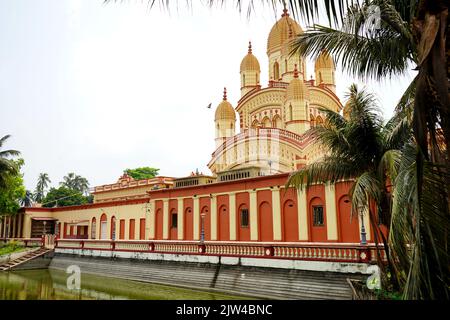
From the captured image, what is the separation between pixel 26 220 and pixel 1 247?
23.0 feet

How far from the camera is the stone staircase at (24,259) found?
24.2m

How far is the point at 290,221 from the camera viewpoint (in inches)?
725

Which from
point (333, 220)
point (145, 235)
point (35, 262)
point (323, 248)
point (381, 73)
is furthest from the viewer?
point (145, 235)

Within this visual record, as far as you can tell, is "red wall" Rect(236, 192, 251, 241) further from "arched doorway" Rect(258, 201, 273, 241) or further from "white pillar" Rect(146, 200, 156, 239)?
"white pillar" Rect(146, 200, 156, 239)

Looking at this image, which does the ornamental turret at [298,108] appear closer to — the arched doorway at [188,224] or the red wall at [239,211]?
the red wall at [239,211]

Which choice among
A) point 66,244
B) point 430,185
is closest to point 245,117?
point 66,244

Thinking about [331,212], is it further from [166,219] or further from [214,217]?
[166,219]

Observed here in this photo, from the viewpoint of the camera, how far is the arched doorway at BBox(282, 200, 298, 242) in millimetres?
18166

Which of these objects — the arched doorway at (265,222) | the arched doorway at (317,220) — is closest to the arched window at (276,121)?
the arched doorway at (265,222)

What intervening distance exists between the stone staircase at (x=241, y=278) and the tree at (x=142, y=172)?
38.5 m

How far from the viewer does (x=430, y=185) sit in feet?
9.95

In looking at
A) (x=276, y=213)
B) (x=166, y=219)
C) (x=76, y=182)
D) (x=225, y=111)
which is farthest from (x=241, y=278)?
(x=76, y=182)

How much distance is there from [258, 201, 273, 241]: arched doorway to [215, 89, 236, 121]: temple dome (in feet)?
51.9

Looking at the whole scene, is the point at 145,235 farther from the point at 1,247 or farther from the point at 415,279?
the point at 415,279
